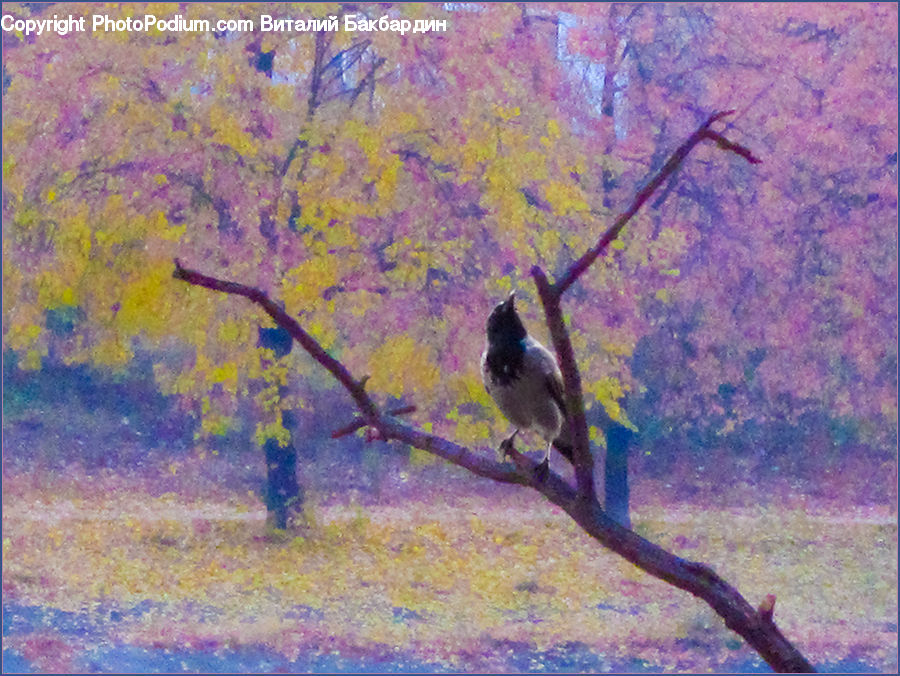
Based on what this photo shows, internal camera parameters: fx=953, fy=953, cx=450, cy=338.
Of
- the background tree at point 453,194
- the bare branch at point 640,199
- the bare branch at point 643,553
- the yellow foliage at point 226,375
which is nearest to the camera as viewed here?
the bare branch at point 640,199

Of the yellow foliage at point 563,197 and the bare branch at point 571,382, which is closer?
the bare branch at point 571,382

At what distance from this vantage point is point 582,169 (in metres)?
3.15

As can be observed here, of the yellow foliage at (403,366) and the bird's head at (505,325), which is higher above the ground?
the bird's head at (505,325)

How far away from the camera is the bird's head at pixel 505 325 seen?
1.61m

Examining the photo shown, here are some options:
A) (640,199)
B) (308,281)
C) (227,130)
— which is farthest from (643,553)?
(227,130)

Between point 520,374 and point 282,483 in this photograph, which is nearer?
point 520,374

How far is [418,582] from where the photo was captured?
318 cm

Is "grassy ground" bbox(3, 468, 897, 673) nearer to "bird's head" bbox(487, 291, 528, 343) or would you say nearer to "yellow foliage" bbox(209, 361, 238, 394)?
"yellow foliage" bbox(209, 361, 238, 394)

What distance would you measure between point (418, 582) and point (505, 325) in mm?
1771

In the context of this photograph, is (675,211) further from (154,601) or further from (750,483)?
(154,601)

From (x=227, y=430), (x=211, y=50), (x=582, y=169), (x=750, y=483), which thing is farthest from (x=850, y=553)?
(x=211, y=50)

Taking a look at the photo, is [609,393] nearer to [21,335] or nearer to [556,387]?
[556,387]

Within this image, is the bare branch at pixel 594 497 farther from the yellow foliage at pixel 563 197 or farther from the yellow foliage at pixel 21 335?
the yellow foliage at pixel 21 335

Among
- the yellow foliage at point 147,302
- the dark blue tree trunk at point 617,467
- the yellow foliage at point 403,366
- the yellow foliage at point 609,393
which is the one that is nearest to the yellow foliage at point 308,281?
the yellow foliage at point 403,366
